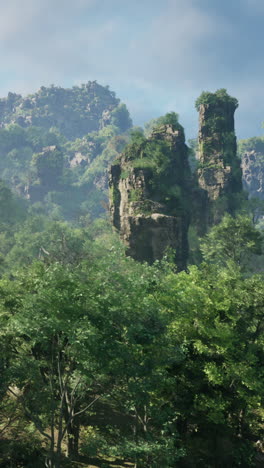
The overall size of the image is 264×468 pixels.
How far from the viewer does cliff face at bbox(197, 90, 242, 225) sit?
63.4m

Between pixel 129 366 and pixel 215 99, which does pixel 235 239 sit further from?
pixel 129 366

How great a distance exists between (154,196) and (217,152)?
19.2 meters

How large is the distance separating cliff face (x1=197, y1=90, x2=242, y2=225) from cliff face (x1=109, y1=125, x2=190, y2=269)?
3964mm

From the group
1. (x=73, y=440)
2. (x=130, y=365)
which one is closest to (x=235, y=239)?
(x=73, y=440)

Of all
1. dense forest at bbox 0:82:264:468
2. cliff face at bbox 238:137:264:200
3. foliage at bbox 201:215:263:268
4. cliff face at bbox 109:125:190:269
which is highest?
cliff face at bbox 238:137:264:200

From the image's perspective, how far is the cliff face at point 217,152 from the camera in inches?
2496

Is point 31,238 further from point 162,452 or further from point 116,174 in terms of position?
point 162,452

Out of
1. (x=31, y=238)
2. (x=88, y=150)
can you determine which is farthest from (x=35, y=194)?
(x=31, y=238)

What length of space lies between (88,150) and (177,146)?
12290cm

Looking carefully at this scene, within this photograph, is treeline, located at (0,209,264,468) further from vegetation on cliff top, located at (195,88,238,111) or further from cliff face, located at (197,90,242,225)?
vegetation on cliff top, located at (195,88,238,111)

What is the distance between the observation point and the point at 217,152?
66375 millimetres

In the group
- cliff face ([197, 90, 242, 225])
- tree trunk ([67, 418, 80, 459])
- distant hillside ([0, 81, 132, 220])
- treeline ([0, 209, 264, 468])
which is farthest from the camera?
distant hillside ([0, 81, 132, 220])

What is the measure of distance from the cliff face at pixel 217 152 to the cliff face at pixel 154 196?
396 cm

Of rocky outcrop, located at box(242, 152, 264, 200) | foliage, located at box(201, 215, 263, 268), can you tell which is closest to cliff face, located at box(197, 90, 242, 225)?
foliage, located at box(201, 215, 263, 268)
